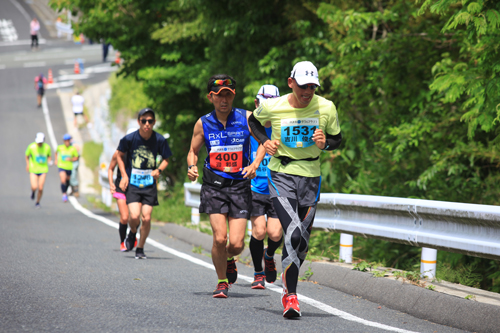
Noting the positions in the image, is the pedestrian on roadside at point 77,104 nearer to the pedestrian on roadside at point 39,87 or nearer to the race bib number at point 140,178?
the pedestrian on roadside at point 39,87

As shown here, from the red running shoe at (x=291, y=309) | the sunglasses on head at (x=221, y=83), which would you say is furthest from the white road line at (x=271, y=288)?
the sunglasses on head at (x=221, y=83)

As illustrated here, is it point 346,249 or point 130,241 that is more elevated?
point 346,249

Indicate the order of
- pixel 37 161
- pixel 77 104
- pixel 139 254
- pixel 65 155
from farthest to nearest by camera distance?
pixel 77 104
pixel 65 155
pixel 37 161
pixel 139 254

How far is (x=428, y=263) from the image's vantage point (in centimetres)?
626

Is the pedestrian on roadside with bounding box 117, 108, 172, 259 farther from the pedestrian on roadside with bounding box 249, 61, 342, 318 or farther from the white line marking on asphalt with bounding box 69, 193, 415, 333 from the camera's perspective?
the pedestrian on roadside with bounding box 249, 61, 342, 318

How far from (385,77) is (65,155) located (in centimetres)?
1218

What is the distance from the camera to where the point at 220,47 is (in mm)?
14336

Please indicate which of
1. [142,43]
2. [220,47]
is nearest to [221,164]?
[220,47]

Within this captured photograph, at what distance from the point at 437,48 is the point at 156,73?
8.45 metres

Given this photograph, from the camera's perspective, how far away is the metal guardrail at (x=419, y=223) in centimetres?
533

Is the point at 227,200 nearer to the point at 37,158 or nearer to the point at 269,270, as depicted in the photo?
the point at 269,270

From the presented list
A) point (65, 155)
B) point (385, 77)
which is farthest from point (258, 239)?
point (65, 155)

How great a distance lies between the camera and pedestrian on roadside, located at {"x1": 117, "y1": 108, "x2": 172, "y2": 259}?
892cm

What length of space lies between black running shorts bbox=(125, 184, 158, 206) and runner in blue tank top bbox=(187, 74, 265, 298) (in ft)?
10.0
